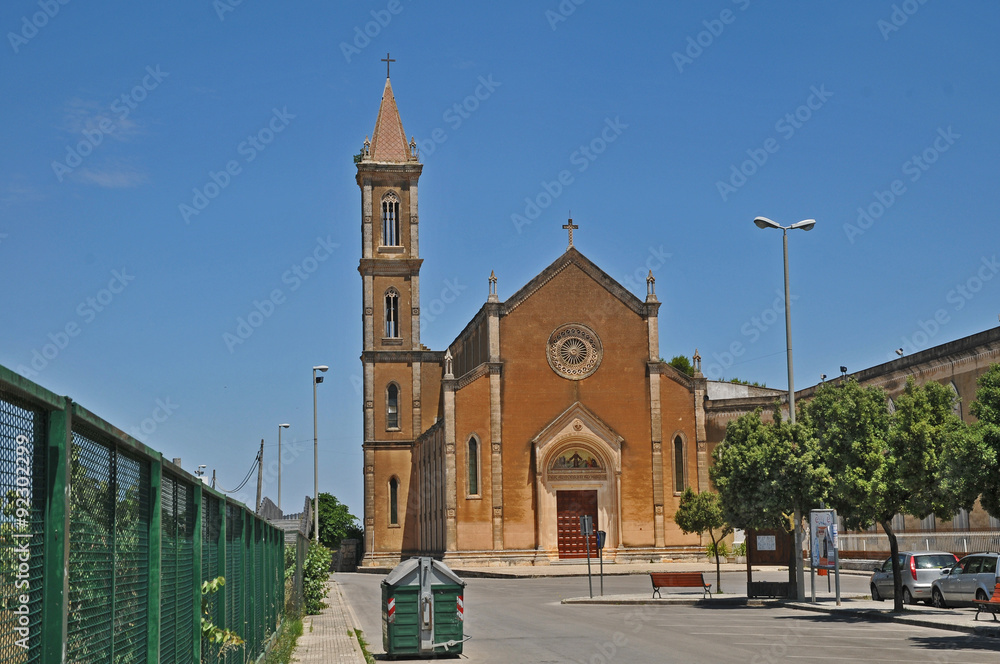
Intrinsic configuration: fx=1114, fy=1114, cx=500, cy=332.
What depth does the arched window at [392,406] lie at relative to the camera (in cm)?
6512

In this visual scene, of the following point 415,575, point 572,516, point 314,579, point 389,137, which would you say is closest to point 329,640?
point 415,575

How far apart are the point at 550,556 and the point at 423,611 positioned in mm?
39084

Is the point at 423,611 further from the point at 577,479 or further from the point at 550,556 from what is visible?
the point at 577,479

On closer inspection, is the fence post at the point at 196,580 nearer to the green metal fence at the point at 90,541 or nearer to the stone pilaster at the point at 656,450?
the green metal fence at the point at 90,541

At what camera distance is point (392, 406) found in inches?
→ 2574

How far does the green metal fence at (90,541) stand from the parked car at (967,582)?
2007 cm

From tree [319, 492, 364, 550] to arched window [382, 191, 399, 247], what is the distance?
30.0m

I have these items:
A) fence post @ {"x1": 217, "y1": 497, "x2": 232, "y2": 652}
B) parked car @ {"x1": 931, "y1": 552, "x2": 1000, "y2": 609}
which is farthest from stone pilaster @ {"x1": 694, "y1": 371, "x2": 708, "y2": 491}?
fence post @ {"x1": 217, "y1": 497, "x2": 232, "y2": 652}

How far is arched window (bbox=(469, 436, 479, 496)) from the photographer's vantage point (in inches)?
2201

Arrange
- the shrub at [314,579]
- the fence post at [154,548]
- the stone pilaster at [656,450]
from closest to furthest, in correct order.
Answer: the fence post at [154,548] < the shrub at [314,579] < the stone pilaster at [656,450]

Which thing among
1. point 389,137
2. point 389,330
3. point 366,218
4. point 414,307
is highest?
point 389,137

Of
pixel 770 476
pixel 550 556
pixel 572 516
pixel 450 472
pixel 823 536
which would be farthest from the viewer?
pixel 572 516

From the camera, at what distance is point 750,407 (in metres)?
58.9

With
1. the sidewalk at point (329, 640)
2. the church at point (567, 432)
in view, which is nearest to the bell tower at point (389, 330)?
the church at point (567, 432)
